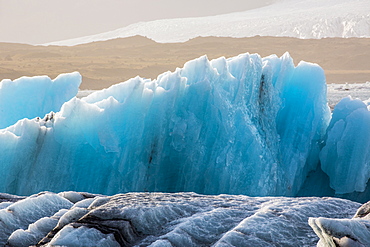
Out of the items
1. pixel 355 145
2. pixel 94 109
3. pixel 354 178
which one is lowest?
pixel 354 178

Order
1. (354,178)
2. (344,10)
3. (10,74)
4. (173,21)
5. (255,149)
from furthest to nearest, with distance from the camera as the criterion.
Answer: (173,21) < (344,10) < (10,74) < (354,178) < (255,149)

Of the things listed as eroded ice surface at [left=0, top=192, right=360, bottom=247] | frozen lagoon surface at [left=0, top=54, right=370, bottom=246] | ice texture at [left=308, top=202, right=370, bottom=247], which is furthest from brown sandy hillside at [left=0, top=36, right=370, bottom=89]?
ice texture at [left=308, top=202, right=370, bottom=247]

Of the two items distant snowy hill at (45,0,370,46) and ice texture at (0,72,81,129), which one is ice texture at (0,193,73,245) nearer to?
ice texture at (0,72,81,129)

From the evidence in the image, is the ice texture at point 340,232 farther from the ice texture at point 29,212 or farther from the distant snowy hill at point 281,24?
the distant snowy hill at point 281,24

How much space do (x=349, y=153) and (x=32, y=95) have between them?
6.27 metres

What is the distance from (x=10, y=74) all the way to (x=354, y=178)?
111 ft

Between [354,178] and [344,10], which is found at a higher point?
[344,10]

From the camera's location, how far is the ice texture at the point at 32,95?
361 inches

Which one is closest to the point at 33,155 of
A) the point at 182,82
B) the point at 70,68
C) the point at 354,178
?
the point at 182,82

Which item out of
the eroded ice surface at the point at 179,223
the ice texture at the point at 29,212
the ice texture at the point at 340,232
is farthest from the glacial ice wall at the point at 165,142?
the ice texture at the point at 340,232

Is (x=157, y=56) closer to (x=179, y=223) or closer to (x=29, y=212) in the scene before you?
(x=29, y=212)

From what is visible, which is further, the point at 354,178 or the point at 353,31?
the point at 353,31

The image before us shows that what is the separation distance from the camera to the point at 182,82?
7457 millimetres

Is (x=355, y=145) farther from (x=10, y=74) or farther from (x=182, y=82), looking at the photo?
(x=10, y=74)
